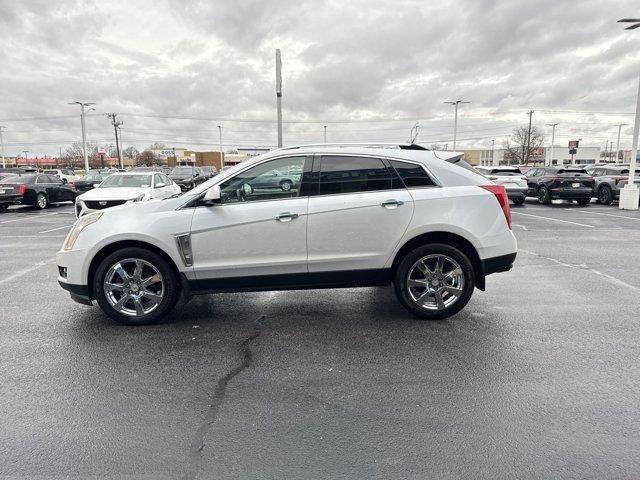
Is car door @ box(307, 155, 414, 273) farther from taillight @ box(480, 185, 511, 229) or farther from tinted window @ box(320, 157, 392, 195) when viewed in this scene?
taillight @ box(480, 185, 511, 229)

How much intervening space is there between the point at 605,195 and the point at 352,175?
1962cm

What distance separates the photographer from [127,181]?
13.8 meters

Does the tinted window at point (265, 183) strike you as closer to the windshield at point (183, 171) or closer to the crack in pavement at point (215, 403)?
the crack in pavement at point (215, 403)

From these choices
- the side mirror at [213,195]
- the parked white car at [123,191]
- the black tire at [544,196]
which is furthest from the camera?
the black tire at [544,196]

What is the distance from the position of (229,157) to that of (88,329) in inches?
4768

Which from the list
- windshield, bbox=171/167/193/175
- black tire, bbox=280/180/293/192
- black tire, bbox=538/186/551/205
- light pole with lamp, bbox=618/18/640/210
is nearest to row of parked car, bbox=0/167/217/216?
black tire, bbox=280/180/293/192

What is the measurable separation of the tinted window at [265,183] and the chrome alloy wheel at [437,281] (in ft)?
5.03

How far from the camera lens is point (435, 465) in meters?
2.53

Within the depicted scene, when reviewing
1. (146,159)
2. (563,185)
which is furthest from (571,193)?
(146,159)

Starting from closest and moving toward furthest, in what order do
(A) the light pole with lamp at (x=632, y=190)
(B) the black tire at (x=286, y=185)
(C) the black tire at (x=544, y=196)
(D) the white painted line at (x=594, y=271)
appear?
(B) the black tire at (x=286, y=185) → (D) the white painted line at (x=594, y=271) → (A) the light pole with lamp at (x=632, y=190) → (C) the black tire at (x=544, y=196)

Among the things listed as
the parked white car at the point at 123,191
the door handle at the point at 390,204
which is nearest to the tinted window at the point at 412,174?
the door handle at the point at 390,204

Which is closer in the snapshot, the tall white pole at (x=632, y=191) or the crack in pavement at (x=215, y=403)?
the crack in pavement at (x=215, y=403)

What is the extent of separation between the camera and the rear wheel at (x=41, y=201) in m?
18.5

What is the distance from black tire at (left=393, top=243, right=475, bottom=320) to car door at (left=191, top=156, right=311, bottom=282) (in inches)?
40.3
